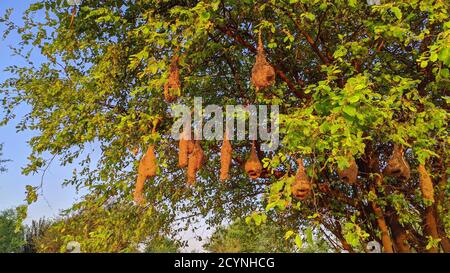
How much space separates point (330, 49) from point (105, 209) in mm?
7289

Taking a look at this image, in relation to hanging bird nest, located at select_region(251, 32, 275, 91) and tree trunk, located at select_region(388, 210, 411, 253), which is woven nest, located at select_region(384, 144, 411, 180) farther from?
tree trunk, located at select_region(388, 210, 411, 253)

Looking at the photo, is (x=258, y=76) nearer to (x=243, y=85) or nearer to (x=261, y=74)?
(x=261, y=74)

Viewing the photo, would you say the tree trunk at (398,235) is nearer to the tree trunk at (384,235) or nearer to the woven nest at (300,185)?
the tree trunk at (384,235)

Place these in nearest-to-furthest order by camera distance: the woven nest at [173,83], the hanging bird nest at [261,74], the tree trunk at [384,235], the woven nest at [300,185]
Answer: the woven nest at [300,185] < the hanging bird nest at [261,74] < the woven nest at [173,83] < the tree trunk at [384,235]

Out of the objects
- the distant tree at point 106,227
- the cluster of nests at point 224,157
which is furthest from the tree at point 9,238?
the cluster of nests at point 224,157

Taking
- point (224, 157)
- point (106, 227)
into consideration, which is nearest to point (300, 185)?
point (224, 157)

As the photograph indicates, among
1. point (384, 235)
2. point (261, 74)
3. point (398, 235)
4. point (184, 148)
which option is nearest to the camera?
point (261, 74)

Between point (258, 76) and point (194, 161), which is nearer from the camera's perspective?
A: point (258, 76)

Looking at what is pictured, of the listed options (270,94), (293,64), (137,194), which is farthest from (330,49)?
(137,194)

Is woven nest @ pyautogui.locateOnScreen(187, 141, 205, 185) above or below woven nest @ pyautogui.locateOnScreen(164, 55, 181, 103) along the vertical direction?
below

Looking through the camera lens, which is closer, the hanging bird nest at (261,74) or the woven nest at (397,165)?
the hanging bird nest at (261,74)

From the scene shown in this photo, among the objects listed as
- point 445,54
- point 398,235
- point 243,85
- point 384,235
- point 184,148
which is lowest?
point 384,235

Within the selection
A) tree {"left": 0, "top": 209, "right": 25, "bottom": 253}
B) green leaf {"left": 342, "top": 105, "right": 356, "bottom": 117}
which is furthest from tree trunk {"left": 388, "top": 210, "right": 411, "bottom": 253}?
tree {"left": 0, "top": 209, "right": 25, "bottom": 253}
